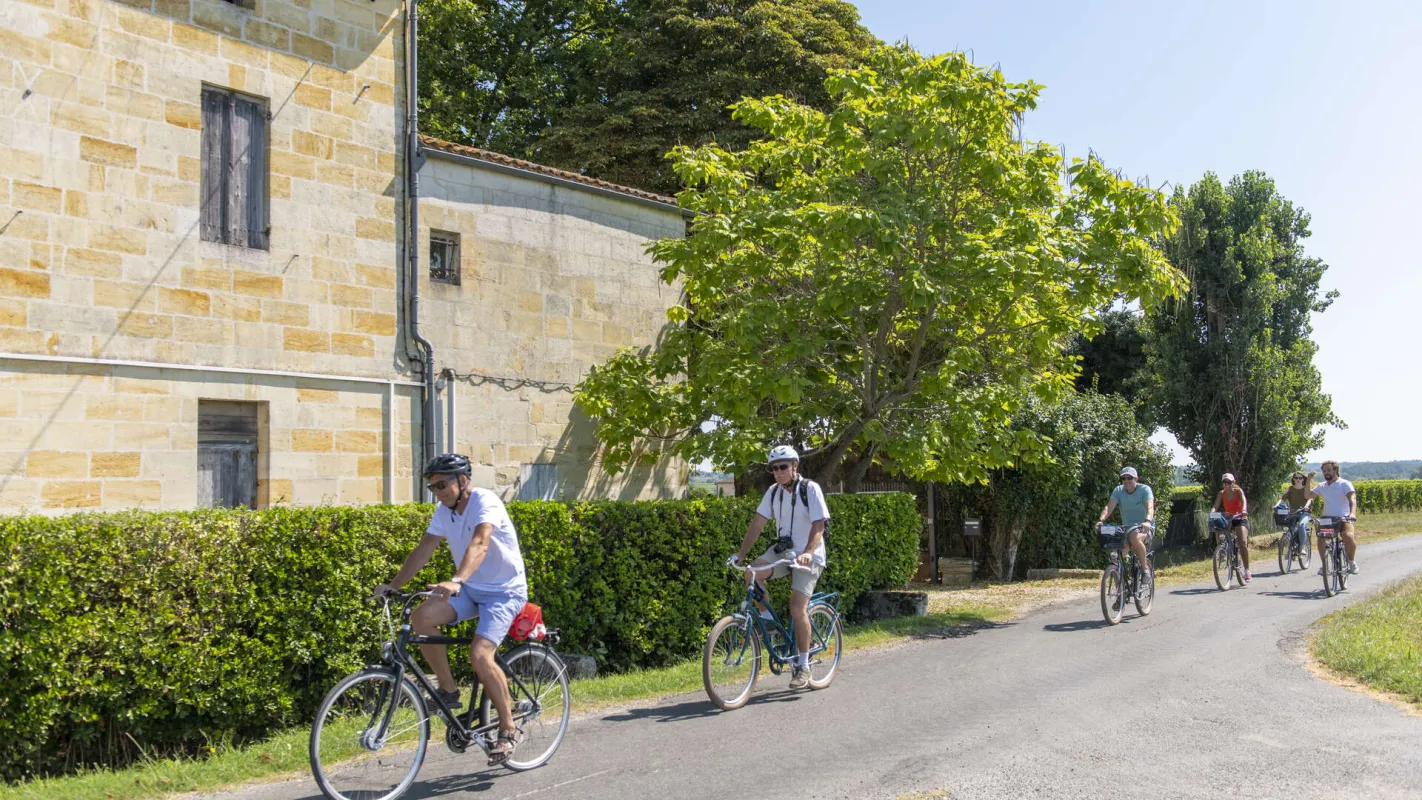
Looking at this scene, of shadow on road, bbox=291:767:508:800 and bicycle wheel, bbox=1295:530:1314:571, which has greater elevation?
bicycle wheel, bbox=1295:530:1314:571

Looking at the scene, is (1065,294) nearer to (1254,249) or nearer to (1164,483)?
(1164,483)

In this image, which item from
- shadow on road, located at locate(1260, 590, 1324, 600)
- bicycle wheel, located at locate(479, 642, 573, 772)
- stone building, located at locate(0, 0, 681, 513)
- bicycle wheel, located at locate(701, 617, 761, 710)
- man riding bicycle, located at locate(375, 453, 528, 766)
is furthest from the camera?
shadow on road, located at locate(1260, 590, 1324, 600)

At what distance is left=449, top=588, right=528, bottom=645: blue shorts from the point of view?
6.37 m

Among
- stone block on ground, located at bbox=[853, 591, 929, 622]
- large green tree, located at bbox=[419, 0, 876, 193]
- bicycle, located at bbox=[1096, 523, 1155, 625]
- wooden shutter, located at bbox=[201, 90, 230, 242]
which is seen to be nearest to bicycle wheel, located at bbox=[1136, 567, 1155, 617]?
bicycle, located at bbox=[1096, 523, 1155, 625]

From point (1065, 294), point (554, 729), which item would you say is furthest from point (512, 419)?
point (554, 729)

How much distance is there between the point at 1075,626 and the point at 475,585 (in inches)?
346

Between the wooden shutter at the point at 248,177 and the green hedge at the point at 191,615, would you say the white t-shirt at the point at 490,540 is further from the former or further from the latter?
the wooden shutter at the point at 248,177

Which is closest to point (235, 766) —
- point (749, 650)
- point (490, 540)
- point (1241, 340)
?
point (490, 540)

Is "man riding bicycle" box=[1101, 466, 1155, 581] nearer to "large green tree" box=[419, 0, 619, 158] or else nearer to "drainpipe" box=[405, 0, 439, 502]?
"drainpipe" box=[405, 0, 439, 502]

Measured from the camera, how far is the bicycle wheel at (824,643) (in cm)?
913

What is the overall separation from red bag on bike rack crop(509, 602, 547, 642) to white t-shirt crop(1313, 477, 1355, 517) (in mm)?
13323

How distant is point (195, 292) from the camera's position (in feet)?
39.7

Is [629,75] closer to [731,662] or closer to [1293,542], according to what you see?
[1293,542]

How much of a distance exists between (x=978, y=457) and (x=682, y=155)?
5337 mm
